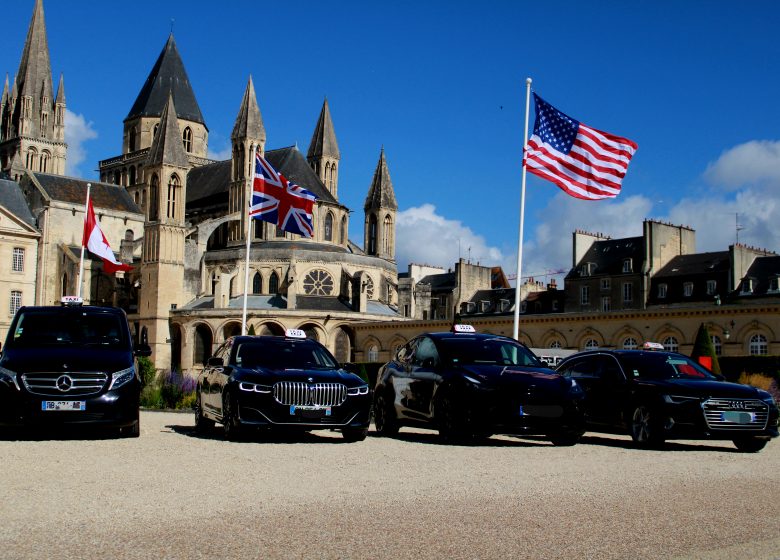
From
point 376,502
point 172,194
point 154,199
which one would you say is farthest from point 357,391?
point 154,199

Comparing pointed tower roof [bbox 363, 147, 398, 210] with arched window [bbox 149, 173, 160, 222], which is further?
pointed tower roof [bbox 363, 147, 398, 210]

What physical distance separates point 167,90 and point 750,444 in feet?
250

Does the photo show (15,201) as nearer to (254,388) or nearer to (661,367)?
(254,388)

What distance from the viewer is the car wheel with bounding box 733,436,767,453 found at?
41.6 ft

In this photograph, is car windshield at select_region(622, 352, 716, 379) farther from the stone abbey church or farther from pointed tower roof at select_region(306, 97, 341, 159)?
pointed tower roof at select_region(306, 97, 341, 159)

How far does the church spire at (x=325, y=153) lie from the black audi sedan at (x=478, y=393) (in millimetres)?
59530

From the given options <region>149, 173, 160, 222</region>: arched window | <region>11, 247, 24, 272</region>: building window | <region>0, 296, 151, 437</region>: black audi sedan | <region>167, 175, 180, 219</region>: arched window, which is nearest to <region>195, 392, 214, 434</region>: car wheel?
<region>0, 296, 151, 437</region>: black audi sedan

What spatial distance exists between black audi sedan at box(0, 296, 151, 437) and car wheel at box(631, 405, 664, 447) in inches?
259

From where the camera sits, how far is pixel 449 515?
6.87 metres

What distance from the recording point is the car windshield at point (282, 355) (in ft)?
43.5

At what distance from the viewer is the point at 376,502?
737cm

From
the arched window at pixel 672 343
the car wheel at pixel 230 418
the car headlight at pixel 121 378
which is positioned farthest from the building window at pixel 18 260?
the car wheel at pixel 230 418

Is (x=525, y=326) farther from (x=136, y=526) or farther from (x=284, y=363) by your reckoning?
(x=136, y=526)

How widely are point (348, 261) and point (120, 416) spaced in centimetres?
5298
